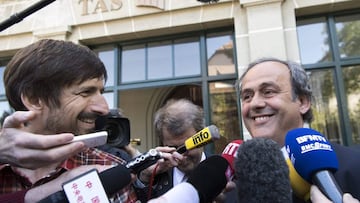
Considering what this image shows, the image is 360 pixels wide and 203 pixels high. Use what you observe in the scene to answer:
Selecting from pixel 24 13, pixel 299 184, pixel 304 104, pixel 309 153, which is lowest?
pixel 299 184

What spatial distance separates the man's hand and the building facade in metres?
3.35

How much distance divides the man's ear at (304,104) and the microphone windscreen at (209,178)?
0.82 meters

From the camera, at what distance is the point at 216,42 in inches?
180

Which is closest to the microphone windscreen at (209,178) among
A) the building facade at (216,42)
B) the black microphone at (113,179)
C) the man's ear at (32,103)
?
the black microphone at (113,179)

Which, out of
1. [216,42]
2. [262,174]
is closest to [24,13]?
[262,174]

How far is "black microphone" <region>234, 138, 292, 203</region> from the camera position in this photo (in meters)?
0.80

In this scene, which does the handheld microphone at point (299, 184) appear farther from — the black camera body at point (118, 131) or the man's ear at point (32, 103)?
A: the man's ear at point (32, 103)

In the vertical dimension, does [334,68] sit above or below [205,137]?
above

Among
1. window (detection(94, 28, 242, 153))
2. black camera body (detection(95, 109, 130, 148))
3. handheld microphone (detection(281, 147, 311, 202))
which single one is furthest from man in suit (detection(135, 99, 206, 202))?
window (detection(94, 28, 242, 153))

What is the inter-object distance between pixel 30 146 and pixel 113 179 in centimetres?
23

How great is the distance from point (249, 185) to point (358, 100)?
12.6 feet

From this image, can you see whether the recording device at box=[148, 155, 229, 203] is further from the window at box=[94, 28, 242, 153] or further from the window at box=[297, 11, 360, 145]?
the window at box=[297, 11, 360, 145]

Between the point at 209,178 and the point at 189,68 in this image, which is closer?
the point at 209,178

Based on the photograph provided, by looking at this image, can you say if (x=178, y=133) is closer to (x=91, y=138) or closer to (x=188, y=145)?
(x=188, y=145)
